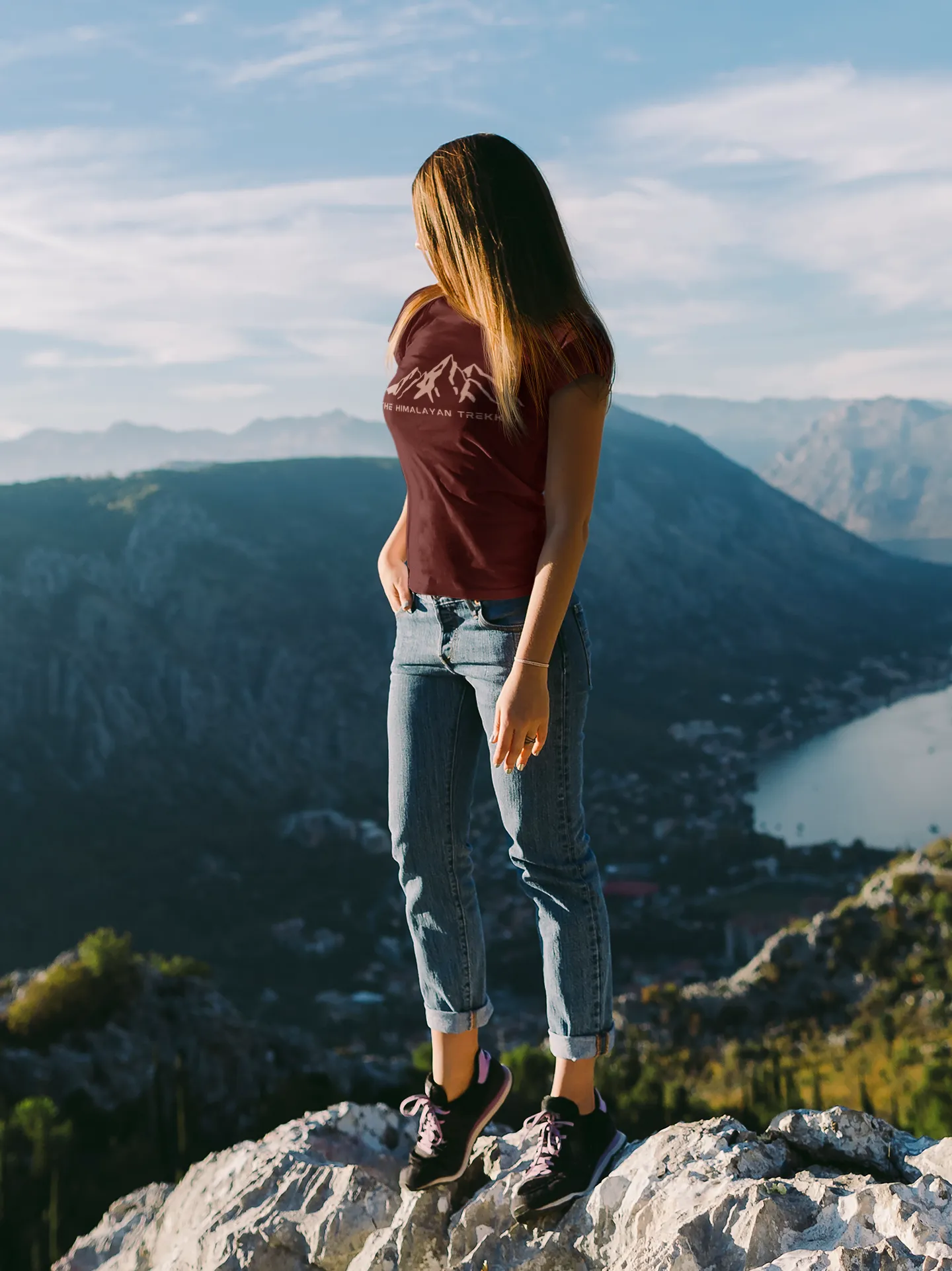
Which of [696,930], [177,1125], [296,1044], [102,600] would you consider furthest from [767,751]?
[177,1125]

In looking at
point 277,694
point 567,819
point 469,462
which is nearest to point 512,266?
point 469,462

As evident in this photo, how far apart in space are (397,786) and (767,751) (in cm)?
11407

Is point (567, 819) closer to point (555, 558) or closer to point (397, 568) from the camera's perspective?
point (555, 558)

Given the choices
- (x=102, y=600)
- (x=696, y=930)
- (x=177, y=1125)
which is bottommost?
(x=696, y=930)

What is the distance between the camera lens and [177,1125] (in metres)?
19.4

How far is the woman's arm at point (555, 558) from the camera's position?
8.55 feet

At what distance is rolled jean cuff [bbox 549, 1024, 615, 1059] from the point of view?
299 cm

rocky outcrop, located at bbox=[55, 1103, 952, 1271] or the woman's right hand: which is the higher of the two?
the woman's right hand

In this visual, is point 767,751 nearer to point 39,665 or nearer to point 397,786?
point 39,665

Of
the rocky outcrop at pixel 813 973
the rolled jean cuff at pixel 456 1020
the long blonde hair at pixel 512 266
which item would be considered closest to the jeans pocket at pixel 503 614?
the long blonde hair at pixel 512 266

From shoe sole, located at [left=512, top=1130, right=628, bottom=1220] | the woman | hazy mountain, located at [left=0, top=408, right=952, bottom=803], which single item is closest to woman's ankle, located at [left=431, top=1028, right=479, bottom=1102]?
the woman

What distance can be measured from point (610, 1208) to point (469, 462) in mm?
2105

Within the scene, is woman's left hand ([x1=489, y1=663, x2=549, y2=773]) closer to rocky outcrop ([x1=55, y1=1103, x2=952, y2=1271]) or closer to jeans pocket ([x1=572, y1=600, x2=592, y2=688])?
jeans pocket ([x1=572, y1=600, x2=592, y2=688])

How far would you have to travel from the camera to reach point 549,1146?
3.08m
